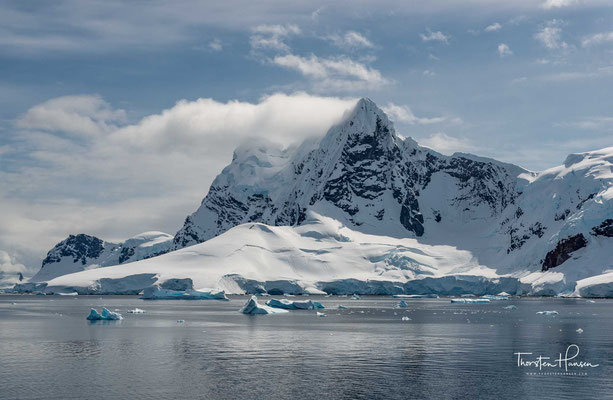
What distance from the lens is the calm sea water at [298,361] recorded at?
36.9 metres

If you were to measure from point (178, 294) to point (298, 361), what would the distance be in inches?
Answer: 5559

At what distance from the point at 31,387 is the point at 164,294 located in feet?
500

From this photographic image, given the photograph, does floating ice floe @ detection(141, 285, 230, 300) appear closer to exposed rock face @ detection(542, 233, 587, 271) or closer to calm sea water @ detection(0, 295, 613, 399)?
exposed rock face @ detection(542, 233, 587, 271)

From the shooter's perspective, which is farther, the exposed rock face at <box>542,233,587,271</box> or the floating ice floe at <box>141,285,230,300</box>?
the exposed rock face at <box>542,233,587,271</box>

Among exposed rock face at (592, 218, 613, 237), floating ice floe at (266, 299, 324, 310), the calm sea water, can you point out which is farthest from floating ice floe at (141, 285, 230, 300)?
exposed rock face at (592, 218, 613, 237)

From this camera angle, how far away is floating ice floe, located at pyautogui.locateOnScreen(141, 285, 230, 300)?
17750cm

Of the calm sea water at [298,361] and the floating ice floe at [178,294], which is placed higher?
the floating ice floe at [178,294]

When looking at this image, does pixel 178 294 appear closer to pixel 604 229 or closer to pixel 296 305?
pixel 296 305

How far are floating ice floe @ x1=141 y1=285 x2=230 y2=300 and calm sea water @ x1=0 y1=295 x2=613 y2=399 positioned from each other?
3829 inches

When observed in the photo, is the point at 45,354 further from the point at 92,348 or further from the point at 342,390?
the point at 342,390

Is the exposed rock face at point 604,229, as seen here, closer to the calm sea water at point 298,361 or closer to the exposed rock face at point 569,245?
the exposed rock face at point 569,245

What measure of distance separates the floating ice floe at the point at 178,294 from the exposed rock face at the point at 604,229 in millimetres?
101613

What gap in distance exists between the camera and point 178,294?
185 meters

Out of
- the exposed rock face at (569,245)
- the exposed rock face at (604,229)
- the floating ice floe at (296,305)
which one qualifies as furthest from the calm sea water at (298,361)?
the exposed rock face at (569,245)
